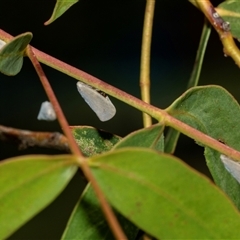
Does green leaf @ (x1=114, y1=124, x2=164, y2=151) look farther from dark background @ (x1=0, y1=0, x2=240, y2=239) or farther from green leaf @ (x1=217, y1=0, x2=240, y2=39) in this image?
dark background @ (x1=0, y1=0, x2=240, y2=239)

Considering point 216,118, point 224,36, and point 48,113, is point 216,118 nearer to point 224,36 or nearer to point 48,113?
point 224,36

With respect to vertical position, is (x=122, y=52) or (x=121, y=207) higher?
(x=121, y=207)

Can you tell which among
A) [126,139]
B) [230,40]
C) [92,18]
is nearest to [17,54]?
[126,139]

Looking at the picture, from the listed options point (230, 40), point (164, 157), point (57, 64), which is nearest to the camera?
point (164, 157)

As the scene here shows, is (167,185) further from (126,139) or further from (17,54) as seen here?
(17,54)

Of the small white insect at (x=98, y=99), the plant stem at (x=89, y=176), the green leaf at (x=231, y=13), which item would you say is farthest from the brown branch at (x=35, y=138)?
the green leaf at (x=231, y=13)

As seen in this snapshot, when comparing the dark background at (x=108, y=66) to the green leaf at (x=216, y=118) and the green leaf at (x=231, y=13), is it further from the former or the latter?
the green leaf at (x=216, y=118)

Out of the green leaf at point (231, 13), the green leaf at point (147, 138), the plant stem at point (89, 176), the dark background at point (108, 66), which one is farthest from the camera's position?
the dark background at point (108, 66)
